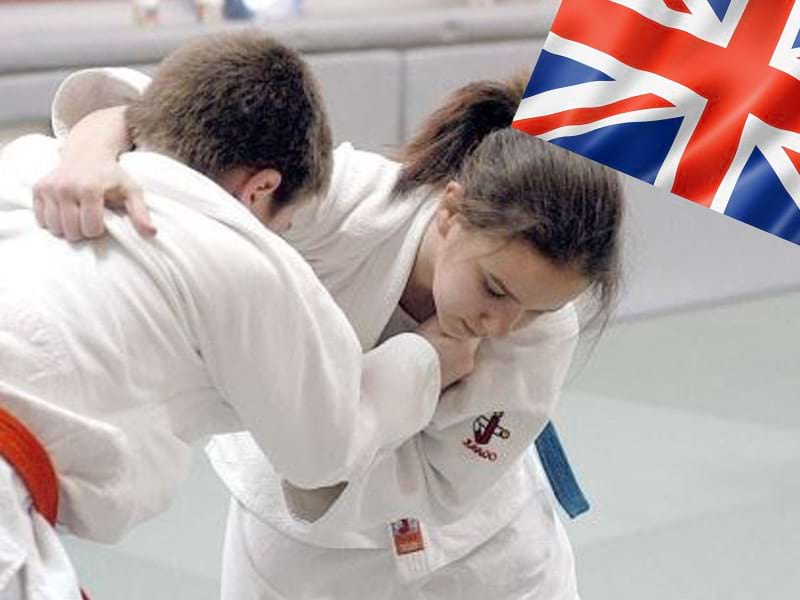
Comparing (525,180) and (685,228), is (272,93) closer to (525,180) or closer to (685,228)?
(525,180)

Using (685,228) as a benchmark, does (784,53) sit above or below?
above

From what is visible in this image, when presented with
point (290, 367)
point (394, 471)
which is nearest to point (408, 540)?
point (394, 471)

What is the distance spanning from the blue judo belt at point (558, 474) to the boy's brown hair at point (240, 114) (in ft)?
1.73

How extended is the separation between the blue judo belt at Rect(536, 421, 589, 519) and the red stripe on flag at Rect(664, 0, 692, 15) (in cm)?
62

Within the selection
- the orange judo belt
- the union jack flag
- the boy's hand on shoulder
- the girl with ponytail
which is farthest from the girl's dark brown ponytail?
the orange judo belt

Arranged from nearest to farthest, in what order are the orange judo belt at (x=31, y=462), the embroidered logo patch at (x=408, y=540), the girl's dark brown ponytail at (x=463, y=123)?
the orange judo belt at (x=31, y=462) → the girl's dark brown ponytail at (x=463, y=123) → the embroidered logo patch at (x=408, y=540)

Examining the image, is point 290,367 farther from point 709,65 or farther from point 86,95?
point 86,95

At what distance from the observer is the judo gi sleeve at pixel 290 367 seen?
1.04 meters

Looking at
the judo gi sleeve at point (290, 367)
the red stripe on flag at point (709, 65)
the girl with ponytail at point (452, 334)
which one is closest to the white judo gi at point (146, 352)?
the judo gi sleeve at point (290, 367)

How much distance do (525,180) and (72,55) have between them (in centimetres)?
158

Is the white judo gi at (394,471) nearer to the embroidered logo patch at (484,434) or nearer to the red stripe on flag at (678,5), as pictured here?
the embroidered logo patch at (484,434)

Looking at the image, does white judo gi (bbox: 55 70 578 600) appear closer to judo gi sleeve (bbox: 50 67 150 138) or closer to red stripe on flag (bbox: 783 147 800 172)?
judo gi sleeve (bbox: 50 67 150 138)

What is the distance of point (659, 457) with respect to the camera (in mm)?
2746

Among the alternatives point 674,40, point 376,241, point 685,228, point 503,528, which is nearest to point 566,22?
point 674,40
